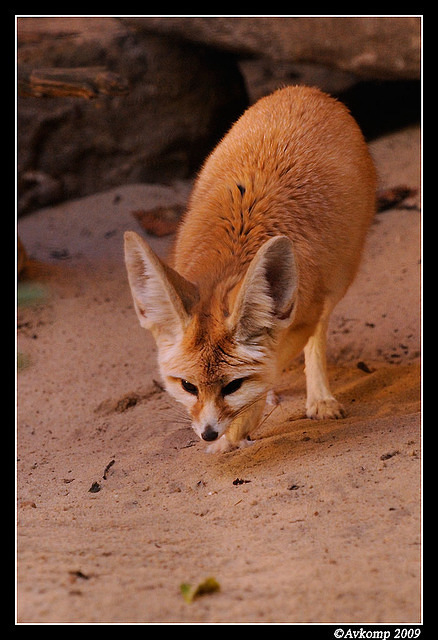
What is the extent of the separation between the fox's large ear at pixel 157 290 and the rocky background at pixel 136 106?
5477mm

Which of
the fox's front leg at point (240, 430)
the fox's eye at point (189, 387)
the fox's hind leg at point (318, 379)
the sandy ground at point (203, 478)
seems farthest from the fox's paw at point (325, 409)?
the fox's eye at point (189, 387)

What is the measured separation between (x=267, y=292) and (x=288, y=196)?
0.95m

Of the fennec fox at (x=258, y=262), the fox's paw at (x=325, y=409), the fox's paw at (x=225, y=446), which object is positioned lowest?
the fox's paw at (x=325, y=409)

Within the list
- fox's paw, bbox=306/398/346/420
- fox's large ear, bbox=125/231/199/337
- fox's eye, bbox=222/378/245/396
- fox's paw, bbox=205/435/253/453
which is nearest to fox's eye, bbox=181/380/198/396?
fox's eye, bbox=222/378/245/396

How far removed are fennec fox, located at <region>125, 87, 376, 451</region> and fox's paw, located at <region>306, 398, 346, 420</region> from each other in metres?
0.01

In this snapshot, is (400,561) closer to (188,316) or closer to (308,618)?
(308,618)

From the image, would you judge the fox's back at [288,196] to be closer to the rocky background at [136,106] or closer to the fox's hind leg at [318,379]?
the fox's hind leg at [318,379]

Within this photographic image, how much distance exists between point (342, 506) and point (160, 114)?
7.52m

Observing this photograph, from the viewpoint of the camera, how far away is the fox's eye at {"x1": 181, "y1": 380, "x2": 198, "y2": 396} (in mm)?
3811

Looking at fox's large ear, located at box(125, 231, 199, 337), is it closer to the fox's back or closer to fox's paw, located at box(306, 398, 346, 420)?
the fox's back

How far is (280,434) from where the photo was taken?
4.72 m

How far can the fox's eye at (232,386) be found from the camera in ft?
12.5

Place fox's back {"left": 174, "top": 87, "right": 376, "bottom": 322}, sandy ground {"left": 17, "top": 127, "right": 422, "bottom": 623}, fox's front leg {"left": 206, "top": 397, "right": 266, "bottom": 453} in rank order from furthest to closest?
fox's front leg {"left": 206, "top": 397, "right": 266, "bottom": 453} < fox's back {"left": 174, "top": 87, "right": 376, "bottom": 322} < sandy ground {"left": 17, "top": 127, "right": 422, "bottom": 623}
